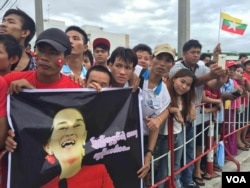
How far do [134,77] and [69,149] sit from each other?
1.06 m

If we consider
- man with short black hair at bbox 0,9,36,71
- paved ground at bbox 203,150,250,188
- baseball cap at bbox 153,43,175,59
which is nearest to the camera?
man with short black hair at bbox 0,9,36,71

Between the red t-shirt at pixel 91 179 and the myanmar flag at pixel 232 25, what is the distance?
3229 millimetres

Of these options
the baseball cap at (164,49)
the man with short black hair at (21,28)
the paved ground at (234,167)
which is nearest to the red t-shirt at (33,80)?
the man with short black hair at (21,28)

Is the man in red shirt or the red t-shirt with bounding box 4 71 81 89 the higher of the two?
the red t-shirt with bounding box 4 71 81 89

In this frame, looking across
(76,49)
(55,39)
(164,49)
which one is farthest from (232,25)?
(55,39)

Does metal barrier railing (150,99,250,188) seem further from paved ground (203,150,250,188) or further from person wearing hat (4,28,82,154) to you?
person wearing hat (4,28,82,154)

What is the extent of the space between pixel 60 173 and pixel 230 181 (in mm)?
2730

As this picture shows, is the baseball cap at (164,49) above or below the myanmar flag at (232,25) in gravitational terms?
below

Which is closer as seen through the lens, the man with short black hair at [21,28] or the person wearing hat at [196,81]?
the man with short black hair at [21,28]

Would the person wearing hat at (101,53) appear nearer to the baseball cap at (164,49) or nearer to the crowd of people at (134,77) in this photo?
the crowd of people at (134,77)

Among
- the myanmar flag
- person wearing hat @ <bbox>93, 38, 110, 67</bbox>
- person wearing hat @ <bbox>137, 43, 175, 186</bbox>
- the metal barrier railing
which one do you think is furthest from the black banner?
the myanmar flag

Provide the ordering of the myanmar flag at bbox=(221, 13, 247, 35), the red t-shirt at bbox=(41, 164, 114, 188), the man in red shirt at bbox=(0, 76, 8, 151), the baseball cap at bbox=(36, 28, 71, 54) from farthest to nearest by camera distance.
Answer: the myanmar flag at bbox=(221, 13, 247, 35) → the red t-shirt at bbox=(41, 164, 114, 188) → the baseball cap at bbox=(36, 28, 71, 54) → the man in red shirt at bbox=(0, 76, 8, 151)

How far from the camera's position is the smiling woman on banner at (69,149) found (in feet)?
6.94

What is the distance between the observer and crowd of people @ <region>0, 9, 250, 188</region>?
2.15 metres
